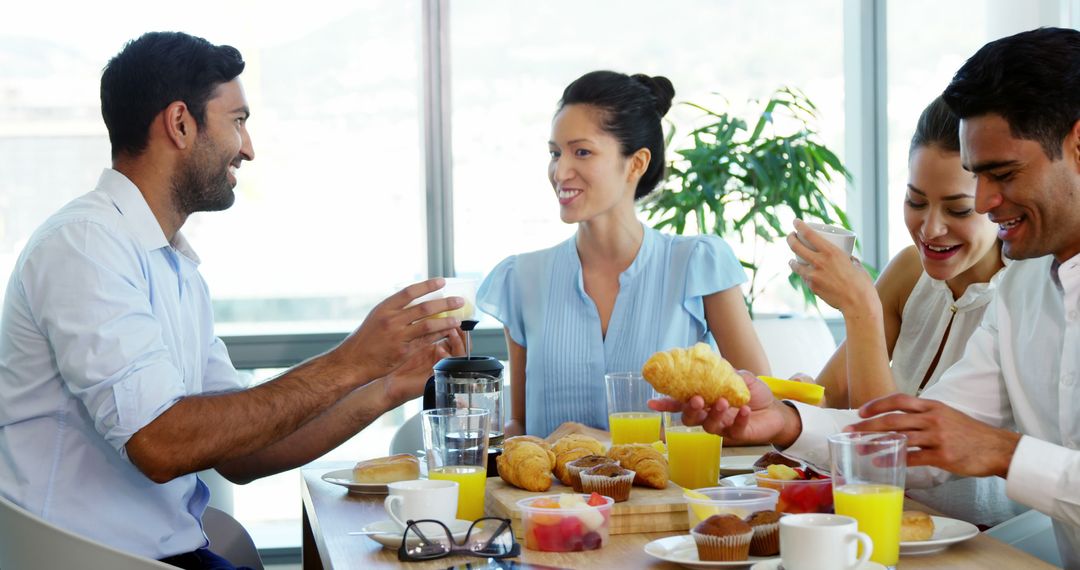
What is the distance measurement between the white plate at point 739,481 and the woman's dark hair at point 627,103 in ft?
4.86

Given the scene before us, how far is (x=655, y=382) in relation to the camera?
1.83 m

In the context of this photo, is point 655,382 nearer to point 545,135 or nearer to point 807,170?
point 807,170

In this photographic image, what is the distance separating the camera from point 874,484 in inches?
58.5

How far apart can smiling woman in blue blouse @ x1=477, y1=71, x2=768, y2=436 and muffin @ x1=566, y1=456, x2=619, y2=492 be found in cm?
122

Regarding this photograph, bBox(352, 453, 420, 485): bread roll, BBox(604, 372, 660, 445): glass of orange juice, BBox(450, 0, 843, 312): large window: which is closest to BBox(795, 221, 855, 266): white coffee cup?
BBox(604, 372, 660, 445): glass of orange juice

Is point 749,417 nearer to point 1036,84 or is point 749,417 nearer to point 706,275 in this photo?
point 1036,84

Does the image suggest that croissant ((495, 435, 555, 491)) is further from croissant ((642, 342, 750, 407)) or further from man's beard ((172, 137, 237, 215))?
man's beard ((172, 137, 237, 215))

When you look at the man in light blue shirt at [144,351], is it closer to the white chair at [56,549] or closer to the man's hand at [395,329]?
the man's hand at [395,329]

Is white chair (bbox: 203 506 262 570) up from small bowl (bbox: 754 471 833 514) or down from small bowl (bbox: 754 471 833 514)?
down

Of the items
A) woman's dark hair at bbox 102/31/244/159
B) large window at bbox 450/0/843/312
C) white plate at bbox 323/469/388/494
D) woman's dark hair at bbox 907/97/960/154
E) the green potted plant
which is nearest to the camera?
white plate at bbox 323/469/388/494

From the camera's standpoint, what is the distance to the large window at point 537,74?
180 inches

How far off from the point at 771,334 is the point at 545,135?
1337 millimetres

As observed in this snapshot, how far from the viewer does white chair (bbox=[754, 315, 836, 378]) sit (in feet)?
12.5

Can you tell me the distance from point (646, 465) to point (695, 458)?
116mm
